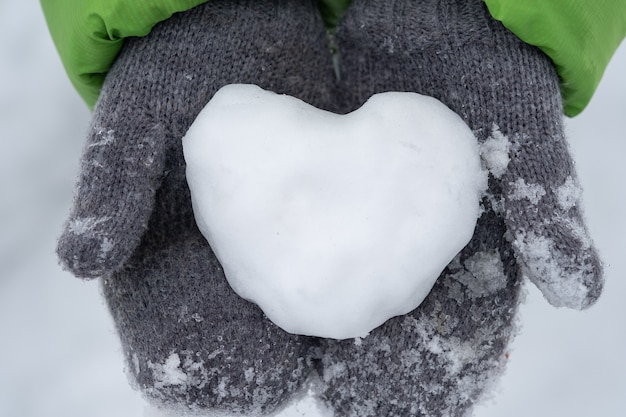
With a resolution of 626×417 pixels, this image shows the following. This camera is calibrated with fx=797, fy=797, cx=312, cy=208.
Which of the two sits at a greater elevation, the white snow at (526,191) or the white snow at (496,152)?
the white snow at (496,152)

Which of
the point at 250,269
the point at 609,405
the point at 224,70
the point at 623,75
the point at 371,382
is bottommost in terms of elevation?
the point at 609,405

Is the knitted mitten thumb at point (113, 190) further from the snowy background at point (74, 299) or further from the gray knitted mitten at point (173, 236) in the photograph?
the snowy background at point (74, 299)

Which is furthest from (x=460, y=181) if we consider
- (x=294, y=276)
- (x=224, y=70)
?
(x=224, y=70)

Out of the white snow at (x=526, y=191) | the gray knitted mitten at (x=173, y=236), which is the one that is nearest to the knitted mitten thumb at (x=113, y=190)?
the gray knitted mitten at (x=173, y=236)

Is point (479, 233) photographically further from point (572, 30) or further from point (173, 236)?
point (173, 236)

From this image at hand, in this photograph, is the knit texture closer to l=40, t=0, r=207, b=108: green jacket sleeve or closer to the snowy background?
l=40, t=0, r=207, b=108: green jacket sleeve

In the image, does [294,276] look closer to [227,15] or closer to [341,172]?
[341,172]

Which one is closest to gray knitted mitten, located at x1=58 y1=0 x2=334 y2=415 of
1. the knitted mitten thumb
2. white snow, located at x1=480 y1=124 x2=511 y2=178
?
the knitted mitten thumb
